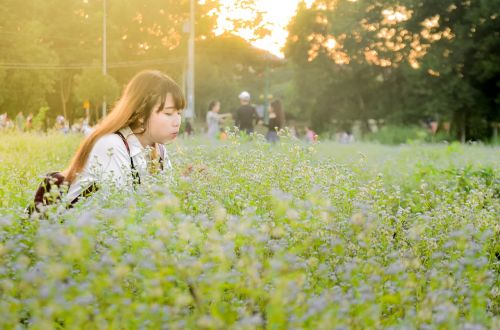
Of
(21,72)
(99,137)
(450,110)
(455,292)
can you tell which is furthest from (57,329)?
(21,72)

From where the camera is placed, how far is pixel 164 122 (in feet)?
16.0

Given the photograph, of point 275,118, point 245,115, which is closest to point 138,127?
point 245,115

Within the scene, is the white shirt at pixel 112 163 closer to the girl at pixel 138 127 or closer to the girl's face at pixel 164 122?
the girl at pixel 138 127

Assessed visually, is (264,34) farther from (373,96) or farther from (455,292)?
(455,292)

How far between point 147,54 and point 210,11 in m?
5.65

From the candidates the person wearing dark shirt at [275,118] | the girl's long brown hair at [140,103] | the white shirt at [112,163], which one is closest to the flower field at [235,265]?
the white shirt at [112,163]

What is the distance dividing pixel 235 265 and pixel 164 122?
2073 millimetres

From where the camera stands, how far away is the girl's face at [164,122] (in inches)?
192

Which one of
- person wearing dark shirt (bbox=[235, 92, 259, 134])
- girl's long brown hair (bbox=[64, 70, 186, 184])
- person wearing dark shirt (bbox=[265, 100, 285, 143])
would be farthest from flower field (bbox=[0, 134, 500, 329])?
person wearing dark shirt (bbox=[265, 100, 285, 143])

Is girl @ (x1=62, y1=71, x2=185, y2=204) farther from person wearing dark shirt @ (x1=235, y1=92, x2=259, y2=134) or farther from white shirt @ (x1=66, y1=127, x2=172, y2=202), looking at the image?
person wearing dark shirt @ (x1=235, y1=92, x2=259, y2=134)

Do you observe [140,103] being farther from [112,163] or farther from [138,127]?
[112,163]

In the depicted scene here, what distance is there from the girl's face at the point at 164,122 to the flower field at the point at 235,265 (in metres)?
0.35

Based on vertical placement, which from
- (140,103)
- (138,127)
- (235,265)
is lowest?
(235,265)

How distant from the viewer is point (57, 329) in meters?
2.86
